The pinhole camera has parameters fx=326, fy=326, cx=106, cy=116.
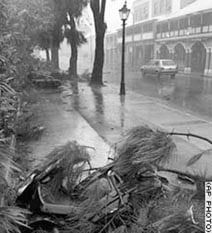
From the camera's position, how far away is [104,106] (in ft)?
37.2

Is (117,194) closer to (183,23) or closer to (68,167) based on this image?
(68,167)

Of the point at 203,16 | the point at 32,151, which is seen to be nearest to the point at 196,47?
the point at 203,16

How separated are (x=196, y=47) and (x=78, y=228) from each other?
111 ft

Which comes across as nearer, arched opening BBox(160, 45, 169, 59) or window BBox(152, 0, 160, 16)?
arched opening BBox(160, 45, 169, 59)

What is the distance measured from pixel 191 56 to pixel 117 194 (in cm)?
3387

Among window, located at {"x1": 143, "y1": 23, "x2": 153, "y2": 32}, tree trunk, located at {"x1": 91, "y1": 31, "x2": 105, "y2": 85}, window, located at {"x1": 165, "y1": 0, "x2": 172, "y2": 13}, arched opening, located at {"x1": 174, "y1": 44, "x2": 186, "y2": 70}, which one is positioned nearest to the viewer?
tree trunk, located at {"x1": 91, "y1": 31, "x2": 105, "y2": 85}

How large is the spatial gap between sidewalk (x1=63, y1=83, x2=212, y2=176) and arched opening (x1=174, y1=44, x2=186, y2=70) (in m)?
25.1

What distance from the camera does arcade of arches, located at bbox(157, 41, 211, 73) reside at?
3244 centimetres

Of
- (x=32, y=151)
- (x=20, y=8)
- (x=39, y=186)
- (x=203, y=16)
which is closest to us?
(x=39, y=186)

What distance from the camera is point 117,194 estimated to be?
105 inches

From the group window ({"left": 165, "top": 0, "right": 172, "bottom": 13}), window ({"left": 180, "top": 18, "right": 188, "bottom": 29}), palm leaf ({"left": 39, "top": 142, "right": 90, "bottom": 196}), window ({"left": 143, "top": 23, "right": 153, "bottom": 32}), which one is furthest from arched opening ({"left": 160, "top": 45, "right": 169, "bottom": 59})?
palm leaf ({"left": 39, "top": 142, "right": 90, "bottom": 196})

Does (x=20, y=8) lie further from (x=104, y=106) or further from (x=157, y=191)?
(x=157, y=191)

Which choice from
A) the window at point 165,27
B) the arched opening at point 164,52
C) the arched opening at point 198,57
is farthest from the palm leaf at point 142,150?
the arched opening at point 164,52

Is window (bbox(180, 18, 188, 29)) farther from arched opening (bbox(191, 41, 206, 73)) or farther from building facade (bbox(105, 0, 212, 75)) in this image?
arched opening (bbox(191, 41, 206, 73))
